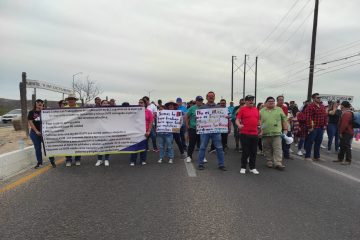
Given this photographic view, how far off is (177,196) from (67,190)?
205cm

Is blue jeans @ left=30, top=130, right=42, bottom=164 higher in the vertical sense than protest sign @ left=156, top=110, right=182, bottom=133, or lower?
lower

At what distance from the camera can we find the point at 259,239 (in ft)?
12.0

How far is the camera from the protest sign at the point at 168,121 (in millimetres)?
8828

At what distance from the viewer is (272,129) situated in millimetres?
8156

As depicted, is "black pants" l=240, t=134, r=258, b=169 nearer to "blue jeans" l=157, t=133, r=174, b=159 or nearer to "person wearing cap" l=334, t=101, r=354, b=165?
"blue jeans" l=157, t=133, r=174, b=159

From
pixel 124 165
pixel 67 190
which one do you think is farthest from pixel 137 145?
pixel 67 190

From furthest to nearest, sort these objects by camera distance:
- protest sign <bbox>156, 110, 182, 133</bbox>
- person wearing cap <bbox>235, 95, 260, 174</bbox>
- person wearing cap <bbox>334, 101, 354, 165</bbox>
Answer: person wearing cap <bbox>334, 101, 354, 165</bbox>
protest sign <bbox>156, 110, 182, 133</bbox>
person wearing cap <bbox>235, 95, 260, 174</bbox>

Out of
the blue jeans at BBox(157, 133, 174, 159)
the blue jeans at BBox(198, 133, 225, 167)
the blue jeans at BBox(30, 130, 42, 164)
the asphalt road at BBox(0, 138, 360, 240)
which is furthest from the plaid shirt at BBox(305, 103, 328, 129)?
the blue jeans at BBox(30, 130, 42, 164)

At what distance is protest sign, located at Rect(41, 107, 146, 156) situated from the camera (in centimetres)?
829

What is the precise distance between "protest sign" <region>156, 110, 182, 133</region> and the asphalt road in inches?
58.8

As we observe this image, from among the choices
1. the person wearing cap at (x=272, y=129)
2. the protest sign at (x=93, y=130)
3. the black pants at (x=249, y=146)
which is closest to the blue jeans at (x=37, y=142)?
the protest sign at (x=93, y=130)

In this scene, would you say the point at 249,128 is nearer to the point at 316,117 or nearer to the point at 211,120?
the point at 211,120

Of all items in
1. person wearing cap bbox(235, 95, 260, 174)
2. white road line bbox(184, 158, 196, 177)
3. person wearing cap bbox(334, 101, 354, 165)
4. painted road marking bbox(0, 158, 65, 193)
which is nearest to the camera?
painted road marking bbox(0, 158, 65, 193)

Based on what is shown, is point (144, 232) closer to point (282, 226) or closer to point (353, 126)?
point (282, 226)
